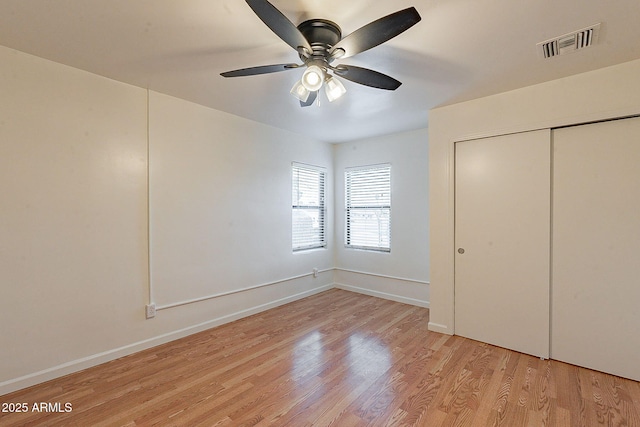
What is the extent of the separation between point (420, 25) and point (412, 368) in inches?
104

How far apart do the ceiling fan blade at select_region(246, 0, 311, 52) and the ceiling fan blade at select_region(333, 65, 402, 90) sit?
1.02ft

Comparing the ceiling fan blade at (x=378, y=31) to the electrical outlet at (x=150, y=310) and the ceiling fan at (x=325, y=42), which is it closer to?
the ceiling fan at (x=325, y=42)

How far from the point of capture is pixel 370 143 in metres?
4.68

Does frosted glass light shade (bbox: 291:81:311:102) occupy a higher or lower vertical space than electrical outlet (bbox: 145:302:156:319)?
higher

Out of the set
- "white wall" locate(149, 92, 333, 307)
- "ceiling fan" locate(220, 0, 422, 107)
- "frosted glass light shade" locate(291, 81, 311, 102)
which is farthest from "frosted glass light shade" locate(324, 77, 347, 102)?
"white wall" locate(149, 92, 333, 307)

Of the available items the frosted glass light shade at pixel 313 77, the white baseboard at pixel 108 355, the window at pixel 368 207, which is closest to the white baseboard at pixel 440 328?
the window at pixel 368 207

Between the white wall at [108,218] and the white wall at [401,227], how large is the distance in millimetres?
1773

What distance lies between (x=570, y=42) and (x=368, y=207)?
123 inches

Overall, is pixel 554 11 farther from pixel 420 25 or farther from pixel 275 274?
pixel 275 274

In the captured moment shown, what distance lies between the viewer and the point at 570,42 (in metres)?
2.01

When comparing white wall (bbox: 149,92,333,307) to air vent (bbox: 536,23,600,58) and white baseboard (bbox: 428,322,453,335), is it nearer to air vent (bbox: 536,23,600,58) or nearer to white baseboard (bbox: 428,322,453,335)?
white baseboard (bbox: 428,322,453,335)

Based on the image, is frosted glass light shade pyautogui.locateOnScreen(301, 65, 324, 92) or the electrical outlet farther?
the electrical outlet

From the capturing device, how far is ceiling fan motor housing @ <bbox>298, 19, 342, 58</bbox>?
1750 mm

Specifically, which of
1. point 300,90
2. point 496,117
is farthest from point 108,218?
point 496,117
